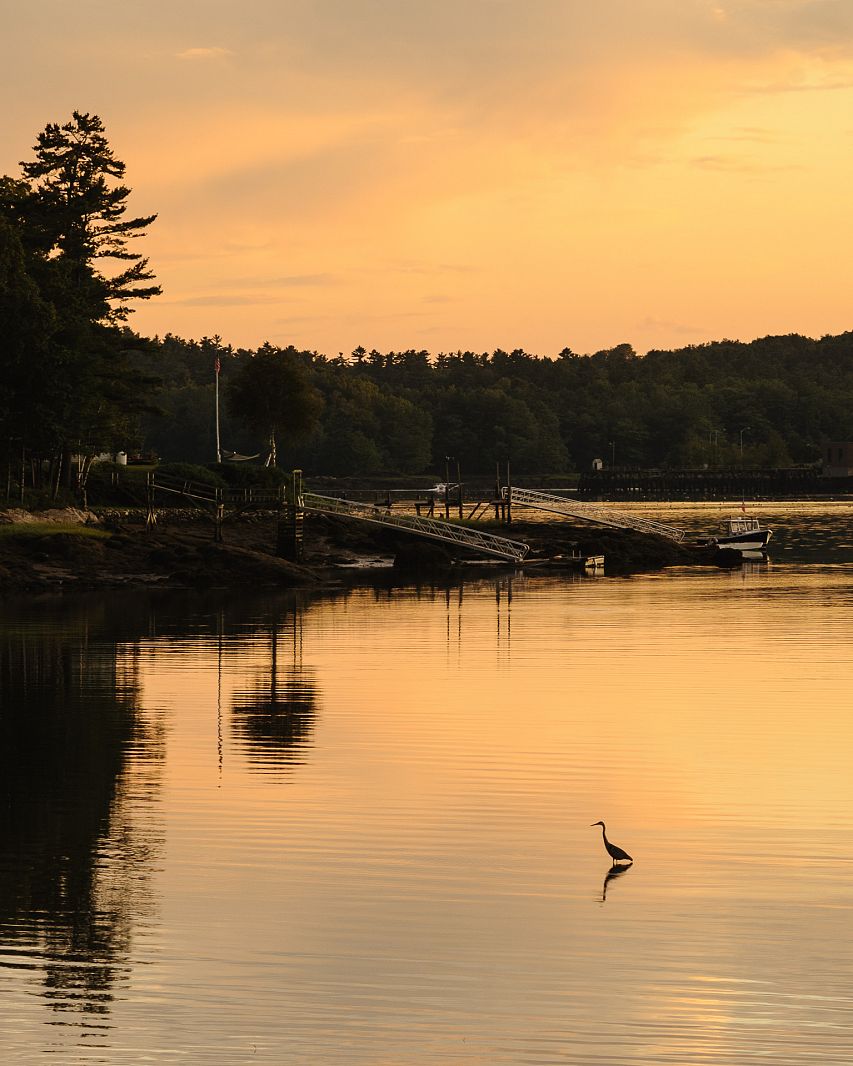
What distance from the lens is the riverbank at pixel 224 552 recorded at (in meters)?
71.8

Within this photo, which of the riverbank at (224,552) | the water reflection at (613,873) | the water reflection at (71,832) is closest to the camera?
A: the water reflection at (71,832)

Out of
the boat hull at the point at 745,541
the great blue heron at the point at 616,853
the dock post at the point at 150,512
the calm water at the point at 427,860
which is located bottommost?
the calm water at the point at 427,860

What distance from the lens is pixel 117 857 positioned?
1948 centimetres

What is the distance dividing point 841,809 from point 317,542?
2783 inches

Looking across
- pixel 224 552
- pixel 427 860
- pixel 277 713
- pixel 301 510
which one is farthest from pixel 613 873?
pixel 301 510

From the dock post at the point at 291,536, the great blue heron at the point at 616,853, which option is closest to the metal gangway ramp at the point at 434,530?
the dock post at the point at 291,536

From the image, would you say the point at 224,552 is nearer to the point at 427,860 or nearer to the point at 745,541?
the point at 745,541

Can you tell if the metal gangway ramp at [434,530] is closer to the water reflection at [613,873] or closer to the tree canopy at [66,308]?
the tree canopy at [66,308]

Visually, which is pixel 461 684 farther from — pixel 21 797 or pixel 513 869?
pixel 513 869

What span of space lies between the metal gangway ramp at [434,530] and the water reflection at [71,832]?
47371 mm

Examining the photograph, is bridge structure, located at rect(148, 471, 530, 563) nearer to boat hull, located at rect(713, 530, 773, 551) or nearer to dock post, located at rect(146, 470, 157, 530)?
dock post, located at rect(146, 470, 157, 530)

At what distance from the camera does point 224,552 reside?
253 feet

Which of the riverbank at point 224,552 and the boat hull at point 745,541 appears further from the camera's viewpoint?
the boat hull at point 745,541

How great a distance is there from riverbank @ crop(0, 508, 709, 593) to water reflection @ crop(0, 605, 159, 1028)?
3268 centimetres
